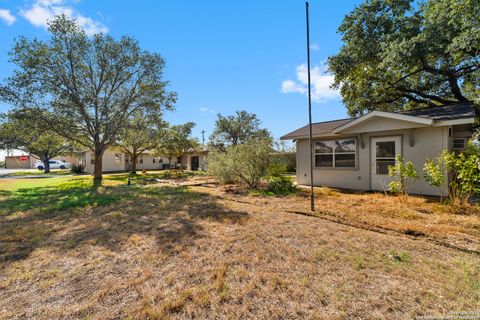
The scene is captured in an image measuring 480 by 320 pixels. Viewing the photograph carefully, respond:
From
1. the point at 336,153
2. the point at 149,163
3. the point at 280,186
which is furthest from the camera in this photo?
the point at 149,163

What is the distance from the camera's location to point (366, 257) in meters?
3.30

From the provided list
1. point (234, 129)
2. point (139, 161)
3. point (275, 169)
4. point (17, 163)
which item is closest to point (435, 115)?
point (275, 169)

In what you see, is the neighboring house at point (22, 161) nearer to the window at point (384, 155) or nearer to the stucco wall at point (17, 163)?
the stucco wall at point (17, 163)

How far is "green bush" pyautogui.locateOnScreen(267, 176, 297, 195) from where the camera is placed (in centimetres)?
934

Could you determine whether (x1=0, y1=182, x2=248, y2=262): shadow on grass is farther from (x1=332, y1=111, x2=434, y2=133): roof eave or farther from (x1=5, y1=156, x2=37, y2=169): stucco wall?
(x1=5, y1=156, x2=37, y2=169): stucco wall

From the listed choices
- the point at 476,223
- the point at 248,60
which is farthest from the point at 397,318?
the point at 248,60

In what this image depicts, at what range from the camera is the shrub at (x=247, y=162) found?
9.61 m

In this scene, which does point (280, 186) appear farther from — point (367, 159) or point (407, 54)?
point (407, 54)

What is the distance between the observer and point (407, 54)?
30.0 ft

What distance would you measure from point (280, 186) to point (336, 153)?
312 centimetres

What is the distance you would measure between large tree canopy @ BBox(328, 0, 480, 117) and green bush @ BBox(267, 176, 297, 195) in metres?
6.61

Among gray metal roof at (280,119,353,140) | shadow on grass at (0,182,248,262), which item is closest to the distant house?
gray metal roof at (280,119,353,140)

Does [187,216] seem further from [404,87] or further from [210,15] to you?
[404,87]

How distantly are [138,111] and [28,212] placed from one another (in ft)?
30.7
